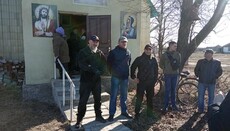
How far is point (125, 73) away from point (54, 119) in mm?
2076

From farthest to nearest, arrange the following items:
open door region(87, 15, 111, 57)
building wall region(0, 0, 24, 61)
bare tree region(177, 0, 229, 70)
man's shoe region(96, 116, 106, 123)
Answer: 1. building wall region(0, 0, 24, 61)
2. open door region(87, 15, 111, 57)
3. bare tree region(177, 0, 229, 70)
4. man's shoe region(96, 116, 106, 123)

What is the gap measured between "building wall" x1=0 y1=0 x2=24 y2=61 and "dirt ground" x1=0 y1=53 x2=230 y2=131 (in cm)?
319

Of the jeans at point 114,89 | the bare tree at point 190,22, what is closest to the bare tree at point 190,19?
the bare tree at point 190,22

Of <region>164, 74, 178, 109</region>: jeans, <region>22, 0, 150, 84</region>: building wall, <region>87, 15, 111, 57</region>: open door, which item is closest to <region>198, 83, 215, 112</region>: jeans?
<region>164, 74, 178, 109</region>: jeans

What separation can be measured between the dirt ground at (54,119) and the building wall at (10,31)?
3.19m

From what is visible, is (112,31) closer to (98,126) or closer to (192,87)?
(192,87)

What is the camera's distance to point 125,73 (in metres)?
5.36

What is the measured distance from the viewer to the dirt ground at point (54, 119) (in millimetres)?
5215

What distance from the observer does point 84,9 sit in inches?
317

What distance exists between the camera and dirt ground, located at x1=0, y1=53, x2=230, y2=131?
5215 mm

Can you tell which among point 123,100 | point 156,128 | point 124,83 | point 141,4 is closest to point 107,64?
point 124,83

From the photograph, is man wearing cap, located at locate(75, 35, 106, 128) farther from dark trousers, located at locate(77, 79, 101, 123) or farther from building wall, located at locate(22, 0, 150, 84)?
building wall, located at locate(22, 0, 150, 84)

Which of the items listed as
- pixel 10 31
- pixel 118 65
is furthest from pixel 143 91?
pixel 10 31

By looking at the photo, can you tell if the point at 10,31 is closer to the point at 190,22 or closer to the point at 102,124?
A: the point at 102,124
